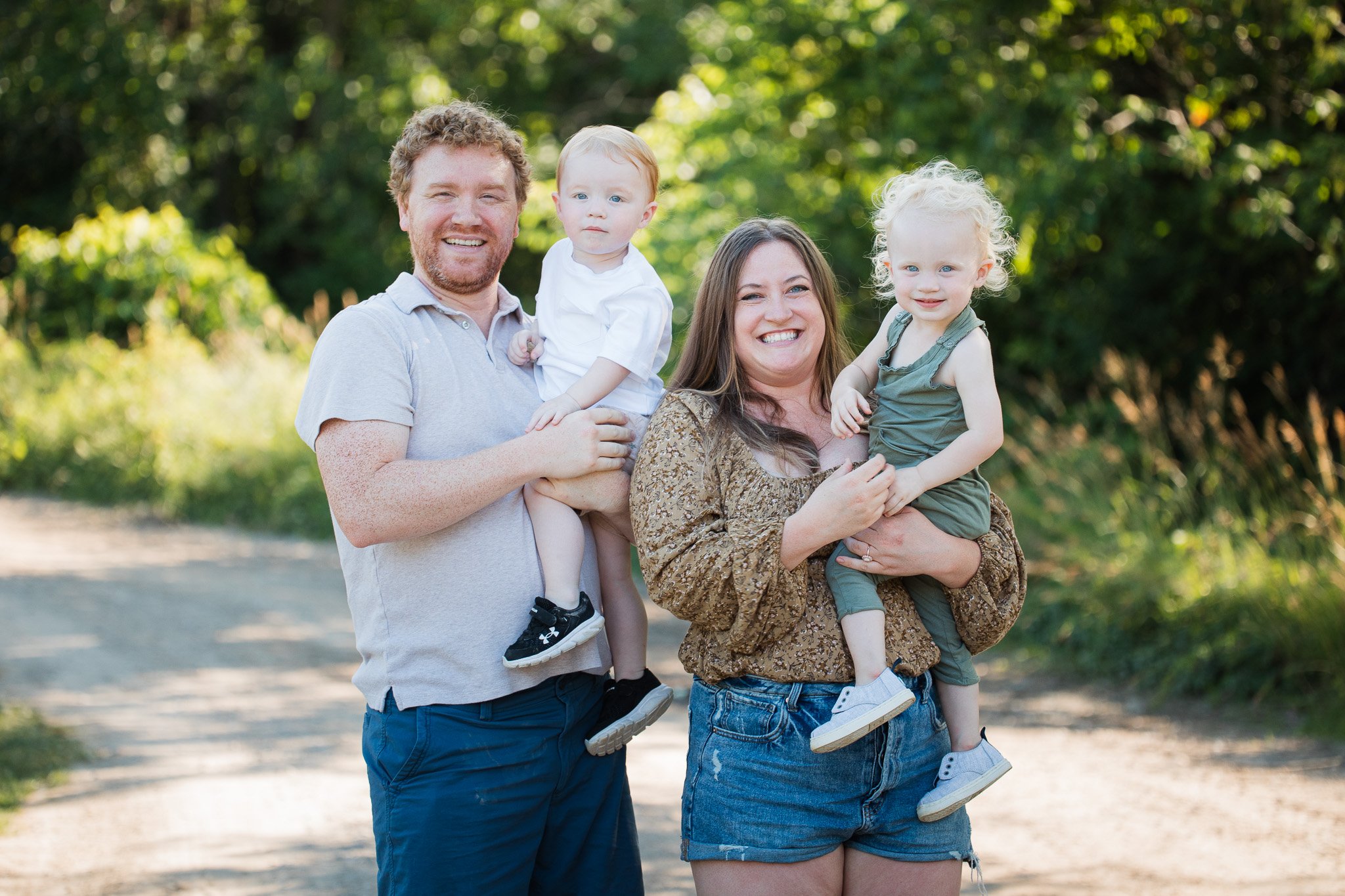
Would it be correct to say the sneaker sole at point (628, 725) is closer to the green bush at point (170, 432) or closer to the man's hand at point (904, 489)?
the man's hand at point (904, 489)

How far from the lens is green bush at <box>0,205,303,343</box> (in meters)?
12.2

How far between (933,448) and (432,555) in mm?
989

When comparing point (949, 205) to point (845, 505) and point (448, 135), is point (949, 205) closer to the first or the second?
point (845, 505)

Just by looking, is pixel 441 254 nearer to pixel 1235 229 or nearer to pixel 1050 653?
pixel 1050 653

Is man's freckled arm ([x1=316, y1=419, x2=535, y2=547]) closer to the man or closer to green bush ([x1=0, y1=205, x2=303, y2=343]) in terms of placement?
the man

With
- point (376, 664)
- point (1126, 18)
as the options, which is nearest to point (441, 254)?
point (376, 664)

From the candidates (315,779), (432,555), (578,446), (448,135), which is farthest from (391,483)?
(315,779)

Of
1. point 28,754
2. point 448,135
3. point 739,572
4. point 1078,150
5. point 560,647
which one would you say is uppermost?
point 1078,150

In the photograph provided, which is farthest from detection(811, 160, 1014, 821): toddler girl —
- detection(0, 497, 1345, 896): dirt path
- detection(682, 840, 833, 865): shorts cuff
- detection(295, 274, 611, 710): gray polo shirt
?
detection(0, 497, 1345, 896): dirt path

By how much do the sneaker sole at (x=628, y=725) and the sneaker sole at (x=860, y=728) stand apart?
0.42m

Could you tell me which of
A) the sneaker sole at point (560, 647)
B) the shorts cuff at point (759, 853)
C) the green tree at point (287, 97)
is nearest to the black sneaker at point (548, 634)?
the sneaker sole at point (560, 647)

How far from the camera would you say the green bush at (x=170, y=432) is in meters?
9.81

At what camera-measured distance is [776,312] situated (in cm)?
235

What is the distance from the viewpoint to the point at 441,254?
2408 mm
